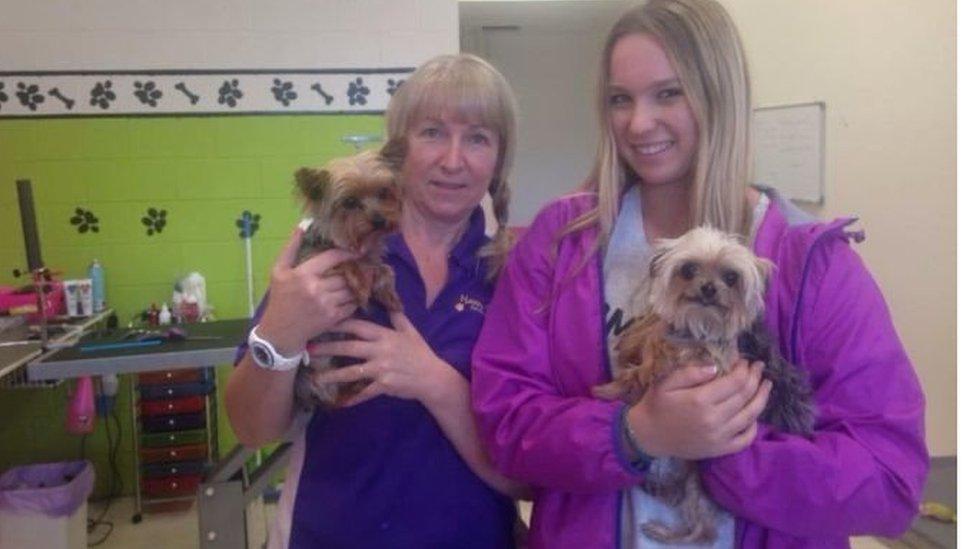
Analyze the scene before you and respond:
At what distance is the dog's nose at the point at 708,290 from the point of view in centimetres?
133

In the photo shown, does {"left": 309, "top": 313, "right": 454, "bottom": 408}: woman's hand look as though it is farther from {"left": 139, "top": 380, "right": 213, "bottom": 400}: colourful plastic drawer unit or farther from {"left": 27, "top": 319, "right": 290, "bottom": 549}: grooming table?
{"left": 139, "top": 380, "right": 213, "bottom": 400}: colourful plastic drawer unit

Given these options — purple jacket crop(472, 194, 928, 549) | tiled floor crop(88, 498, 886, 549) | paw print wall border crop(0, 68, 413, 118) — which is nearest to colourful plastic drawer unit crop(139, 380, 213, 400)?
tiled floor crop(88, 498, 886, 549)

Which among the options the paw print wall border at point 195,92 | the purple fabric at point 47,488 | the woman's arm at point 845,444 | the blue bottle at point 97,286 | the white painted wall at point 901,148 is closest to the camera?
the woman's arm at point 845,444

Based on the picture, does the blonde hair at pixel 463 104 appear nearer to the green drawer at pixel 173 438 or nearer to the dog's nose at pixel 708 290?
the dog's nose at pixel 708 290

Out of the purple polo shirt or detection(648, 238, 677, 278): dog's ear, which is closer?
detection(648, 238, 677, 278): dog's ear

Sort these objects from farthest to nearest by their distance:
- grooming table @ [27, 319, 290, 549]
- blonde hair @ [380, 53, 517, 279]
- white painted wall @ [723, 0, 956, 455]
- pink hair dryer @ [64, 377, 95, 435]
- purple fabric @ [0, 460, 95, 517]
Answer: pink hair dryer @ [64, 377, 95, 435] → purple fabric @ [0, 460, 95, 517] → white painted wall @ [723, 0, 956, 455] → grooming table @ [27, 319, 290, 549] → blonde hair @ [380, 53, 517, 279]

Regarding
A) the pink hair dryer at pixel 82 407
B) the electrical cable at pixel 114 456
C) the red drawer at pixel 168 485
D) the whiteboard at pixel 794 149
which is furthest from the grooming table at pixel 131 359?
the whiteboard at pixel 794 149

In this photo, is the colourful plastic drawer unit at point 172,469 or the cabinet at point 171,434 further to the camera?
the colourful plastic drawer unit at point 172,469

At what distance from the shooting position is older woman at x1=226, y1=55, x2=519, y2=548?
4.85 ft

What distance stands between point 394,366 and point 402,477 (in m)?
0.21

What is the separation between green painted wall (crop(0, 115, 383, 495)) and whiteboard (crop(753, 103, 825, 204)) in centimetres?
234

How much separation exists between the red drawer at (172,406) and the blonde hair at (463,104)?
308cm

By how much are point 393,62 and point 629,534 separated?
3.81m

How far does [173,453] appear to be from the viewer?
14.3 feet
